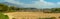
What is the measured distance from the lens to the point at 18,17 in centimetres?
105

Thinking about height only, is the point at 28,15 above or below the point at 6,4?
below

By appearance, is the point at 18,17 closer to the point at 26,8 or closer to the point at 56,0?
the point at 26,8

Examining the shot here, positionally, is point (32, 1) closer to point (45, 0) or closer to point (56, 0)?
point (45, 0)

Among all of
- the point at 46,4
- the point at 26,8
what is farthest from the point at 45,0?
the point at 26,8

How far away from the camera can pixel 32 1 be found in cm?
106

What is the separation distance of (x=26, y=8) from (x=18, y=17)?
0.37 ft

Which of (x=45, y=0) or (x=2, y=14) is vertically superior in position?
(x=45, y=0)

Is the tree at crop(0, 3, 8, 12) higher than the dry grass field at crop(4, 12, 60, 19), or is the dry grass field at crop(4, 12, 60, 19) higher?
the tree at crop(0, 3, 8, 12)

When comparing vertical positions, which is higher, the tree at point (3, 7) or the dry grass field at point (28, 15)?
the tree at point (3, 7)

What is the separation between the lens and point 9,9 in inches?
41.5

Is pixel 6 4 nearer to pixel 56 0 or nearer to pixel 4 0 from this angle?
pixel 4 0

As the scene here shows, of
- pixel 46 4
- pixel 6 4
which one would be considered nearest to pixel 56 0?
pixel 46 4

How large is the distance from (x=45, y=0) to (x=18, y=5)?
0.26 meters

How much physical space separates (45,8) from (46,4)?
39mm
